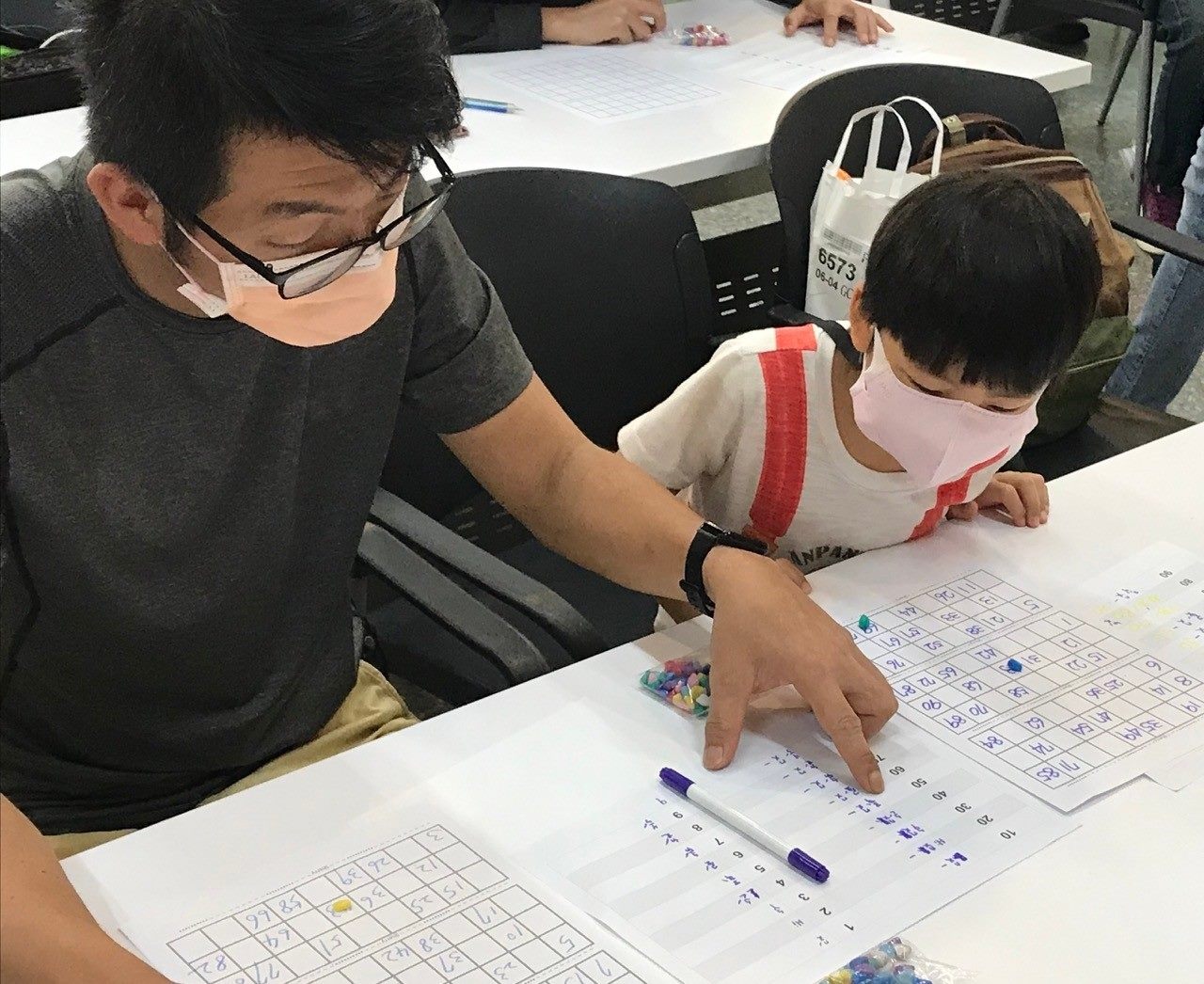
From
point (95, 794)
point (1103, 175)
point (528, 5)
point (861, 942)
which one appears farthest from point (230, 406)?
point (1103, 175)

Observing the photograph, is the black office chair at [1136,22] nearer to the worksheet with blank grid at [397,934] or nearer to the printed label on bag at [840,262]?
the printed label on bag at [840,262]

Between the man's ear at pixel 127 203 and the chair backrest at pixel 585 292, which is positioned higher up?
the man's ear at pixel 127 203

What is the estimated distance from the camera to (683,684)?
1.13 metres

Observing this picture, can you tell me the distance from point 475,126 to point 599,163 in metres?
0.28

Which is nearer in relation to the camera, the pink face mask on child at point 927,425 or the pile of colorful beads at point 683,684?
the pile of colorful beads at point 683,684

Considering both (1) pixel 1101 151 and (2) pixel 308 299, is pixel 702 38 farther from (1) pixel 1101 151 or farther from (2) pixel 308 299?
(1) pixel 1101 151

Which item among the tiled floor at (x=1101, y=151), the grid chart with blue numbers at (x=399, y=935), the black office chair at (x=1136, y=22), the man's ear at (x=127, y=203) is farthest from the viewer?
the tiled floor at (x=1101, y=151)

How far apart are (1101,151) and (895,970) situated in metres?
4.55

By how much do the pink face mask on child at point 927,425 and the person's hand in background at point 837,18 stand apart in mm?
1581

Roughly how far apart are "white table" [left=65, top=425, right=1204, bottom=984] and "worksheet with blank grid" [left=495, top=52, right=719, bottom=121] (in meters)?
1.40

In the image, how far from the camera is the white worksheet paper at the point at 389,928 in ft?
2.79

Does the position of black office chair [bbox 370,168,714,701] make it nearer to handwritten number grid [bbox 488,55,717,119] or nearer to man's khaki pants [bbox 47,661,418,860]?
man's khaki pants [bbox 47,661,418,860]

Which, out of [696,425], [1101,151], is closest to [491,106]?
[696,425]

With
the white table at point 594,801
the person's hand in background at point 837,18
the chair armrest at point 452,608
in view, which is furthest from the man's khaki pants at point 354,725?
the person's hand in background at point 837,18
